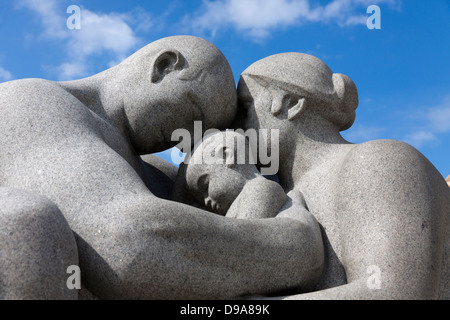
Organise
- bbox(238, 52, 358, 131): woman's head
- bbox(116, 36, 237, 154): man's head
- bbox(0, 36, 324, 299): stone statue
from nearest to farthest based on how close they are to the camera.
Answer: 1. bbox(0, 36, 324, 299): stone statue
2. bbox(116, 36, 237, 154): man's head
3. bbox(238, 52, 358, 131): woman's head

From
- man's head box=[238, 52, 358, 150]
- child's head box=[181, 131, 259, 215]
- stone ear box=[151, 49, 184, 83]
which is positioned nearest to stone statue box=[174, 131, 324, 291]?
child's head box=[181, 131, 259, 215]

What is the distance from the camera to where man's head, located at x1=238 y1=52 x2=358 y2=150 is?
19.3 ft

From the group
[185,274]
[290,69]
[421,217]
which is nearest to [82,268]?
[185,274]

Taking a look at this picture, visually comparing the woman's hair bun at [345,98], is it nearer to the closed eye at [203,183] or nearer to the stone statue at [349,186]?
the stone statue at [349,186]

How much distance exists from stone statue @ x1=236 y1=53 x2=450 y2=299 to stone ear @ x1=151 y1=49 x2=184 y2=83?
869 mm

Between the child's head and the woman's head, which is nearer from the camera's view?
the child's head

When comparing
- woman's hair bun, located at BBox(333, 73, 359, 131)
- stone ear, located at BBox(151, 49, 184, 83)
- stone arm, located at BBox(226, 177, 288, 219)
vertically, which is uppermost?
stone ear, located at BBox(151, 49, 184, 83)

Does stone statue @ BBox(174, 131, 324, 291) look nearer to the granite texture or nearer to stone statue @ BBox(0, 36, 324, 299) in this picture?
stone statue @ BBox(0, 36, 324, 299)

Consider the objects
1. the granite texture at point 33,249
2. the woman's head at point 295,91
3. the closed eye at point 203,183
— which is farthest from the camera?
the woman's head at point 295,91

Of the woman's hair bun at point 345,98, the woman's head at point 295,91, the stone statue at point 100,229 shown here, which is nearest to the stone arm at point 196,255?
the stone statue at point 100,229

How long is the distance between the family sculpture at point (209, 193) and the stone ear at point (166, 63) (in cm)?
1

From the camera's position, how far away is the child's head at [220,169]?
207 inches

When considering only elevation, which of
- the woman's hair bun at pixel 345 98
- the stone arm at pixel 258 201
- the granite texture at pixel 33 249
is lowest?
the granite texture at pixel 33 249

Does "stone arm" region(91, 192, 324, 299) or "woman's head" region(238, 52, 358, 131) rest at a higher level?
"woman's head" region(238, 52, 358, 131)
